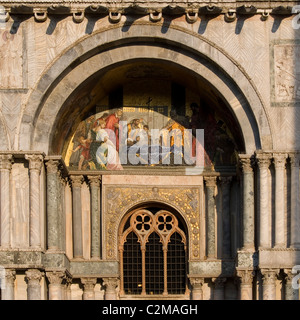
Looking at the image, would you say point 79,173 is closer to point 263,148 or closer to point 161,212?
point 161,212

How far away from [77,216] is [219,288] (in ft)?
15.2

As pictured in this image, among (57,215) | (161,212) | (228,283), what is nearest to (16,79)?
(57,215)

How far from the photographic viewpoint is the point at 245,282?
34.8 metres

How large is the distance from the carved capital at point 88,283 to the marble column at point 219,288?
137 inches

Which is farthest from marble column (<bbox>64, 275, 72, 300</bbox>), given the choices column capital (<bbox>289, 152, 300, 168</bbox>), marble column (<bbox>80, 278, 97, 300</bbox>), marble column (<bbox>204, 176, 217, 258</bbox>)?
column capital (<bbox>289, 152, 300, 168</bbox>)

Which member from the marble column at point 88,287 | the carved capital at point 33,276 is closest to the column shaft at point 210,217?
the marble column at point 88,287

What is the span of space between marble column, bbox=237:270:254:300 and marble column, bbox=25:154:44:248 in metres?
5.58

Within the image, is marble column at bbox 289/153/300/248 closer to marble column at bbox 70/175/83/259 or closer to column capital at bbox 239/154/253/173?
column capital at bbox 239/154/253/173

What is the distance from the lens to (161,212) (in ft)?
125

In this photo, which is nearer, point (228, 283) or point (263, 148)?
point (263, 148)

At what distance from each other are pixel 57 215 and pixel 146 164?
3724 mm

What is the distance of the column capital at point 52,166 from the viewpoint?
35156mm
